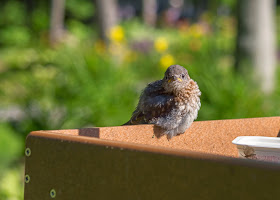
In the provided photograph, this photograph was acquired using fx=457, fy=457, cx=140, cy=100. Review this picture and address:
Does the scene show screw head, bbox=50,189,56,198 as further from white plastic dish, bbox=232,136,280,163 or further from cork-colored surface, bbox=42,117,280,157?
white plastic dish, bbox=232,136,280,163

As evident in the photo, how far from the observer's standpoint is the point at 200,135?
2.09 meters

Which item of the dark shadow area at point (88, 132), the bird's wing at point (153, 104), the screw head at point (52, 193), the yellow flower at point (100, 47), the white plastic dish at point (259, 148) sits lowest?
the screw head at point (52, 193)

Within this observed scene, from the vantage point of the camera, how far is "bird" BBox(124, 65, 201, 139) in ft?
7.74

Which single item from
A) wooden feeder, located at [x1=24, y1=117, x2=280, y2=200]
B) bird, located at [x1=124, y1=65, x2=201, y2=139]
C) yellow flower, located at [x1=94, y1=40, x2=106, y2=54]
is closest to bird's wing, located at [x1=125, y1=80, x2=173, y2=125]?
bird, located at [x1=124, y1=65, x2=201, y2=139]

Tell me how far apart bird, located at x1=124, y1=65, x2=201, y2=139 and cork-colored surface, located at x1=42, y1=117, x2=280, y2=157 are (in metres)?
0.17

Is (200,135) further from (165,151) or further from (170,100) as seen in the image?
(165,151)

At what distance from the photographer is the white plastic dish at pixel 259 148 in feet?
5.96

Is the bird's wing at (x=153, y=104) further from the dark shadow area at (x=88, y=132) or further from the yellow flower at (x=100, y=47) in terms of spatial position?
the yellow flower at (x=100, y=47)

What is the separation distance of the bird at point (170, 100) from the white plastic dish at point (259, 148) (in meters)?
0.42

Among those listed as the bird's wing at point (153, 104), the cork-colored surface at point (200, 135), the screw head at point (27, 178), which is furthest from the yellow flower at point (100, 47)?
the screw head at point (27, 178)

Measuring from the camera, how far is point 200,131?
2.11 meters

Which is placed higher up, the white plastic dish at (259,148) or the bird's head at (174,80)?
the bird's head at (174,80)

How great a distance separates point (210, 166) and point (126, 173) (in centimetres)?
29

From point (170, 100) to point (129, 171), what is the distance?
1.10m
